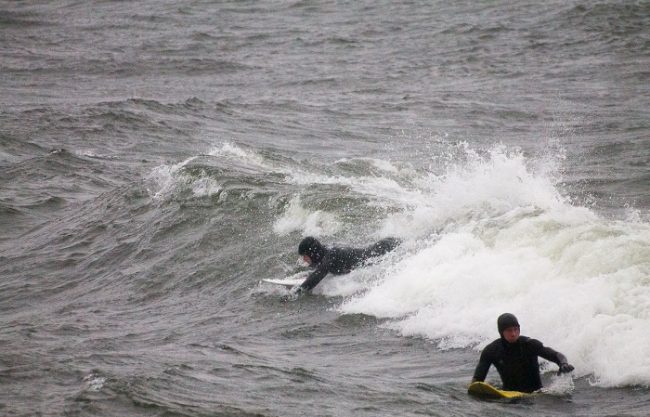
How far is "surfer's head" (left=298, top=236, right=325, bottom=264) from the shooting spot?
14547mm

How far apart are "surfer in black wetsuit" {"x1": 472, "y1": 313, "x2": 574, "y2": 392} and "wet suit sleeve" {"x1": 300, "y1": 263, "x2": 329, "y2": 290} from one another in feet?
15.5

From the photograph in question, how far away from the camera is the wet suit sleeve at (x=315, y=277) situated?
14281 millimetres

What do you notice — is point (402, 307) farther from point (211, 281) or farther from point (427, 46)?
point (427, 46)

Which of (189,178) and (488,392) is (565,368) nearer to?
(488,392)

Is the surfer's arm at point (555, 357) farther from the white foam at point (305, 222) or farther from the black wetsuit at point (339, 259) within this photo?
the white foam at point (305, 222)

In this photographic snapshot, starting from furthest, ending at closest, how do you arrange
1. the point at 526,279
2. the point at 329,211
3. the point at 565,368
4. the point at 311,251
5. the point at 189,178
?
the point at 189,178 < the point at 329,211 < the point at 311,251 < the point at 526,279 < the point at 565,368

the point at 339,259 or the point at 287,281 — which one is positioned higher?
the point at 339,259

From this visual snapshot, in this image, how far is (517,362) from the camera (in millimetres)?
9797

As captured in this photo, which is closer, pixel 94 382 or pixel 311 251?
pixel 94 382

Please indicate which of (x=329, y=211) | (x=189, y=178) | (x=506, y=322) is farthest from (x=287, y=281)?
(x=189, y=178)

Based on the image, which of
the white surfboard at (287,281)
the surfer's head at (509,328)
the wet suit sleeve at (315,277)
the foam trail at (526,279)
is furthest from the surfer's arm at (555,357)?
the white surfboard at (287,281)

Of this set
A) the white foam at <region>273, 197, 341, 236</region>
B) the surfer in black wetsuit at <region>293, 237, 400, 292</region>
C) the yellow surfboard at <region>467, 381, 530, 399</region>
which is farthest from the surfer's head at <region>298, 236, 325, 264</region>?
the yellow surfboard at <region>467, 381, 530, 399</region>

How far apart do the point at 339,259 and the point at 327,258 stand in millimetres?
206

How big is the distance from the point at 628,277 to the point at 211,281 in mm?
7083
